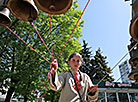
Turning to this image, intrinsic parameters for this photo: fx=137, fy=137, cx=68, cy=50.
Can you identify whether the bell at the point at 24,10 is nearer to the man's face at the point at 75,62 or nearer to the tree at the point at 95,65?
the man's face at the point at 75,62

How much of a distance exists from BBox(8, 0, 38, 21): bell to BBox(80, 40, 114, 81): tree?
23.4 metres

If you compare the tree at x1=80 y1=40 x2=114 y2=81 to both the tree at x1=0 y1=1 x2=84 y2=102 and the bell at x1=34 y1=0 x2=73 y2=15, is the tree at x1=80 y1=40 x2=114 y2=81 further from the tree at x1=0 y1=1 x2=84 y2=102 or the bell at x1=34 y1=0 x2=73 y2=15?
the bell at x1=34 y1=0 x2=73 y2=15

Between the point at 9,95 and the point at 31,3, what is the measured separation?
323 inches

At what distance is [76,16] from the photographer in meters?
10.5

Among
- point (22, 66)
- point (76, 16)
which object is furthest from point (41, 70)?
point (76, 16)

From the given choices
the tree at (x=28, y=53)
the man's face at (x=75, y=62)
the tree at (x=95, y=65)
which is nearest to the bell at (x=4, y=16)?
the man's face at (x=75, y=62)

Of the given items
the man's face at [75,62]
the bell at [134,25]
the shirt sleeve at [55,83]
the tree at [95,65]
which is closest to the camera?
the bell at [134,25]

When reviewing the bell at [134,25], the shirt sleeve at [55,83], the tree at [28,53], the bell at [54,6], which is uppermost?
the tree at [28,53]

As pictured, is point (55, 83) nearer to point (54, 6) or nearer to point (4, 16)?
point (54, 6)

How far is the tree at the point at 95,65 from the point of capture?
26609 mm

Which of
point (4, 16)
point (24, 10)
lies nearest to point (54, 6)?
point (24, 10)

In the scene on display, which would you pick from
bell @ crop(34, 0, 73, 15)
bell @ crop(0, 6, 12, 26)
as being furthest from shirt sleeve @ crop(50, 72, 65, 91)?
bell @ crop(0, 6, 12, 26)

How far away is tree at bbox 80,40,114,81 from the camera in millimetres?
26609

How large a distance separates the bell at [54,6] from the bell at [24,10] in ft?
0.67
